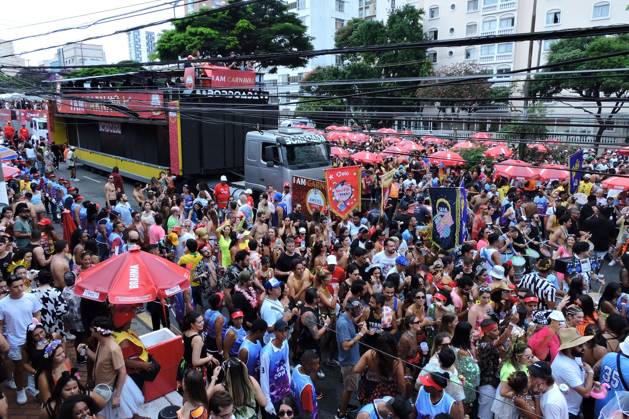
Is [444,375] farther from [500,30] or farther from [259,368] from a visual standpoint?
[500,30]

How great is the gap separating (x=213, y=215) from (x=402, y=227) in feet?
13.0

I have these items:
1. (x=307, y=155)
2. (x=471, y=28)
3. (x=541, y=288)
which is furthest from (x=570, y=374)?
(x=471, y=28)

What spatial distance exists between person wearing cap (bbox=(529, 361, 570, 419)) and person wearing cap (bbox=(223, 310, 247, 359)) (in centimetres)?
274

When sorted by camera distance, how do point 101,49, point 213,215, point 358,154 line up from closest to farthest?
point 213,215 < point 358,154 < point 101,49

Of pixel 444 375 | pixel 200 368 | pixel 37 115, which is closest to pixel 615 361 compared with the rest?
pixel 444 375

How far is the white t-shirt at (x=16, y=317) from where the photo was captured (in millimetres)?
5164

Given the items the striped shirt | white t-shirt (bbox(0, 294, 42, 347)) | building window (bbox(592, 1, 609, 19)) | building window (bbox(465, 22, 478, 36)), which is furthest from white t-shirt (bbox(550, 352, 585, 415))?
building window (bbox(465, 22, 478, 36))

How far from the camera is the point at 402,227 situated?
405 inches

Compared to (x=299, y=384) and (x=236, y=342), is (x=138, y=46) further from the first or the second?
(x=299, y=384)

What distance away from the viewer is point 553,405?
388 cm

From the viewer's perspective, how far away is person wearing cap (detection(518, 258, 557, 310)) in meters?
6.41

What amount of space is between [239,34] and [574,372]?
39507 mm

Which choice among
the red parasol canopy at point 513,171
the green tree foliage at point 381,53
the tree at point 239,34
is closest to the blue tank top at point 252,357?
the red parasol canopy at point 513,171

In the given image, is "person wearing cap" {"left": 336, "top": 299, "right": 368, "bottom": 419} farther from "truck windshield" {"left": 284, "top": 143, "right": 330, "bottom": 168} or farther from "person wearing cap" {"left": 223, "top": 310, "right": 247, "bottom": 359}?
"truck windshield" {"left": 284, "top": 143, "right": 330, "bottom": 168}
